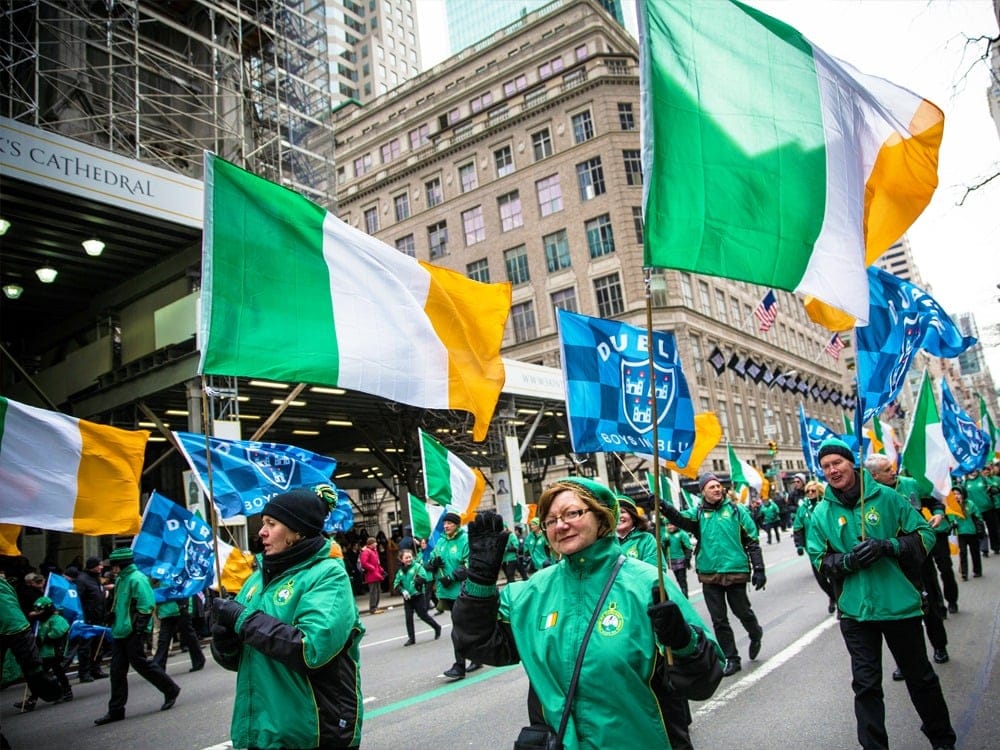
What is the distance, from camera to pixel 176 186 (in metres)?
15.9

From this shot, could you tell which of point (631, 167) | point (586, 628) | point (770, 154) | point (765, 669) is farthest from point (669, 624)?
point (631, 167)

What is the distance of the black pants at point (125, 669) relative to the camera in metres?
7.54

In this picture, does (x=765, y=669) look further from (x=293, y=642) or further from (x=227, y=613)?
(x=227, y=613)

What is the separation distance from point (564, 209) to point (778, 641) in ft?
144

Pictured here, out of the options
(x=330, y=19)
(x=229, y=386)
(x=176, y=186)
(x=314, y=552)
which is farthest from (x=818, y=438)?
(x=330, y=19)

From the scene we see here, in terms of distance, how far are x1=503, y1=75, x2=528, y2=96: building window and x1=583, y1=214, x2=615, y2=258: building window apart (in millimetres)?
13661

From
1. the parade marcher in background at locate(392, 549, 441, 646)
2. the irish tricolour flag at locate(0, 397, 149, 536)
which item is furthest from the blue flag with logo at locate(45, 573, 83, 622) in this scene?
the irish tricolour flag at locate(0, 397, 149, 536)

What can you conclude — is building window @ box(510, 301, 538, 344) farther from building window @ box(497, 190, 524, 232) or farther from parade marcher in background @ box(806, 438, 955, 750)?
parade marcher in background @ box(806, 438, 955, 750)

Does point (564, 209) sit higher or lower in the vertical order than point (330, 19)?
lower

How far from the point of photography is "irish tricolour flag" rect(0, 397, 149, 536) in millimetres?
5637

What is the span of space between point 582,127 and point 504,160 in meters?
6.64

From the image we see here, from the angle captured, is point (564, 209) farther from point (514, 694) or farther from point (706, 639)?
point (706, 639)

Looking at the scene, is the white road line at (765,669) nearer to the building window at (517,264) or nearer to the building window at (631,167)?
the building window at (631,167)

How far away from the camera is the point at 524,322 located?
51.2m
